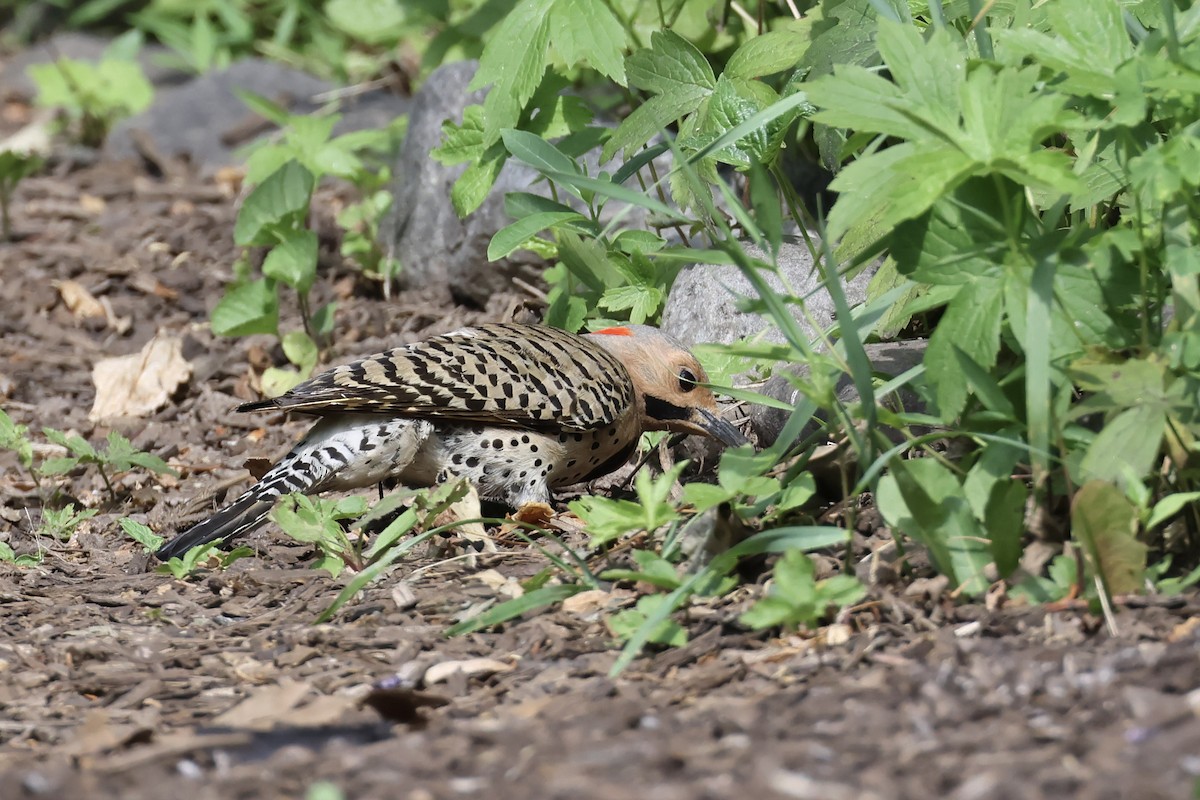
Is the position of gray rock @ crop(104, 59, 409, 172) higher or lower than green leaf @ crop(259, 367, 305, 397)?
higher

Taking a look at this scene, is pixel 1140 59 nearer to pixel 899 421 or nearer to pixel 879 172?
pixel 879 172

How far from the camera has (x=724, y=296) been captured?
5.49m

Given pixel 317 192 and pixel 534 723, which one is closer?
pixel 534 723

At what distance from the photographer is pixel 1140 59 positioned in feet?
9.98

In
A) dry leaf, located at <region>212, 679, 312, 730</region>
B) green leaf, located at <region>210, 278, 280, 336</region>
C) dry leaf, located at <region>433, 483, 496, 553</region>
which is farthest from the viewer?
green leaf, located at <region>210, 278, 280, 336</region>

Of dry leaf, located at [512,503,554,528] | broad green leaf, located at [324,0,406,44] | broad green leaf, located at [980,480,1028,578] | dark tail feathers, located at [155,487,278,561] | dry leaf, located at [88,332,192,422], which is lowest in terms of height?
dry leaf, located at [88,332,192,422]

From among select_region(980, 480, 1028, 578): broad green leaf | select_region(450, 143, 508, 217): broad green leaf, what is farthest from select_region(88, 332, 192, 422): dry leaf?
select_region(980, 480, 1028, 578): broad green leaf

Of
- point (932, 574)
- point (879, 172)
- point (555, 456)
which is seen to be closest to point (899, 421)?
point (932, 574)

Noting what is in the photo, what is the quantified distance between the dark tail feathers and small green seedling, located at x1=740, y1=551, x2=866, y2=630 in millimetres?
1993

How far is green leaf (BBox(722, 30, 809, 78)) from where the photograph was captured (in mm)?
4461

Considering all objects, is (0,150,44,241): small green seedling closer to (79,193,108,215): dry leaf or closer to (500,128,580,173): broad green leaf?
(79,193,108,215): dry leaf

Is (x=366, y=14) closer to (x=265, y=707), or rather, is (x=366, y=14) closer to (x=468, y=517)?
(x=468, y=517)

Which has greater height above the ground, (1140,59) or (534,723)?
(1140,59)

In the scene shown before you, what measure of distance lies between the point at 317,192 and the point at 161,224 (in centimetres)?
95
